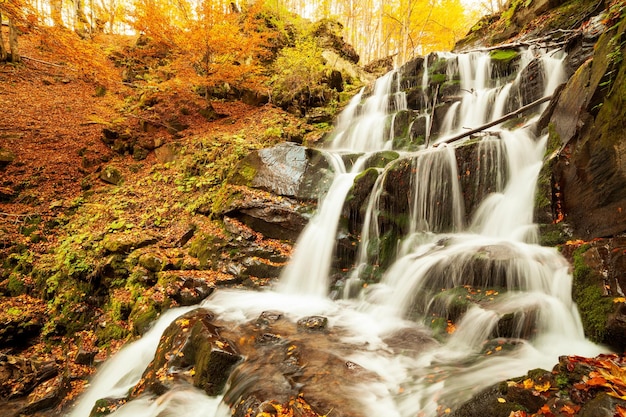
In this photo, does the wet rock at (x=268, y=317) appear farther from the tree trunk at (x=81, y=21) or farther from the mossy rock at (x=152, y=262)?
the tree trunk at (x=81, y=21)

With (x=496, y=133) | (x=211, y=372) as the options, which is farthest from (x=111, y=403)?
(x=496, y=133)

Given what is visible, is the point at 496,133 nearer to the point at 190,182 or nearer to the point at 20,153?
the point at 190,182

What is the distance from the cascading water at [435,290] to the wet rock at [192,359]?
0.59 ft

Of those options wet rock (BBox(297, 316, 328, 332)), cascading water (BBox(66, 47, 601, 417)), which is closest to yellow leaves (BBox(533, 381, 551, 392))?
cascading water (BBox(66, 47, 601, 417))

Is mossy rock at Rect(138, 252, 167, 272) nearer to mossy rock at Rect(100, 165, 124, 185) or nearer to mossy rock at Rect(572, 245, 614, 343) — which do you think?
mossy rock at Rect(100, 165, 124, 185)

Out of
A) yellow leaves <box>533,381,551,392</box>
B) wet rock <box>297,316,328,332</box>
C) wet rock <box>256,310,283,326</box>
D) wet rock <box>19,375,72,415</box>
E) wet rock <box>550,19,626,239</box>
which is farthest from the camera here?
wet rock <box>256,310,283,326</box>

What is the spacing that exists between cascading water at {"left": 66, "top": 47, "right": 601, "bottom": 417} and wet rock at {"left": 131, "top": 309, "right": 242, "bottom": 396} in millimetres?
181

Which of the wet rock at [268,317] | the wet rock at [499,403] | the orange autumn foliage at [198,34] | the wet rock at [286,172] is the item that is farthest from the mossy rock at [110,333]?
the orange autumn foliage at [198,34]

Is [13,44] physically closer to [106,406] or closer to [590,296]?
[106,406]

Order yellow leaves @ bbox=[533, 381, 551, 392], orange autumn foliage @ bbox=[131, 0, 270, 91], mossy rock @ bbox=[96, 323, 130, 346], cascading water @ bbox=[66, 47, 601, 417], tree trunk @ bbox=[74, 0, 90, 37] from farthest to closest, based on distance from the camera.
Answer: tree trunk @ bbox=[74, 0, 90, 37], orange autumn foliage @ bbox=[131, 0, 270, 91], mossy rock @ bbox=[96, 323, 130, 346], cascading water @ bbox=[66, 47, 601, 417], yellow leaves @ bbox=[533, 381, 551, 392]

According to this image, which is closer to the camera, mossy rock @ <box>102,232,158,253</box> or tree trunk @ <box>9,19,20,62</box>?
mossy rock @ <box>102,232,158,253</box>

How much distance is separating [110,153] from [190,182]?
4.05 metres

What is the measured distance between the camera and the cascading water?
3758 millimetres

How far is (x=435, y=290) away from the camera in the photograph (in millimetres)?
5430
